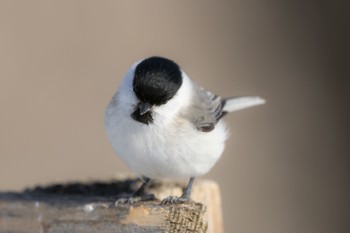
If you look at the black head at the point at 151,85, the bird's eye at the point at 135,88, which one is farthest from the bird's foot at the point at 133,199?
the bird's eye at the point at 135,88

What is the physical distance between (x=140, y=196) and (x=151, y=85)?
474 millimetres

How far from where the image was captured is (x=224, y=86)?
553 cm

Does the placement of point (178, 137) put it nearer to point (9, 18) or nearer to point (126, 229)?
point (126, 229)

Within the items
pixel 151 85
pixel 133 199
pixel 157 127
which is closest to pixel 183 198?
pixel 133 199

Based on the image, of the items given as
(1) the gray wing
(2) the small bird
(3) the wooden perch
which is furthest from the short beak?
(3) the wooden perch

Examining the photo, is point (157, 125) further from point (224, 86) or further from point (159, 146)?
point (224, 86)

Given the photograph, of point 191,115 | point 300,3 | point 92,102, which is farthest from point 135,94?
point 300,3

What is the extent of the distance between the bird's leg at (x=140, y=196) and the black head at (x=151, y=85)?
30cm

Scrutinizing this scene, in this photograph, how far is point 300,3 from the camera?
19.2 feet

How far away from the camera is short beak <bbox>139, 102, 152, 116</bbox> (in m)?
2.92

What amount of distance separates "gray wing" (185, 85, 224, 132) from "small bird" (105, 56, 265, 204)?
0.01m

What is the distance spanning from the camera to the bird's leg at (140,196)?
2.91 metres

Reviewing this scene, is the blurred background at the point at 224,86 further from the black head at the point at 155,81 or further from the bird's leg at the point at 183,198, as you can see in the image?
the black head at the point at 155,81

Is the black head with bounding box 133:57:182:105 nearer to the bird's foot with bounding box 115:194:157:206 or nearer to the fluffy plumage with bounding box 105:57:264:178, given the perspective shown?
the fluffy plumage with bounding box 105:57:264:178
